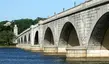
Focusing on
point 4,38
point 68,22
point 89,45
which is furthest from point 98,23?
point 4,38

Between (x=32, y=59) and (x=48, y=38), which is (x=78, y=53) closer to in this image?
(x=32, y=59)

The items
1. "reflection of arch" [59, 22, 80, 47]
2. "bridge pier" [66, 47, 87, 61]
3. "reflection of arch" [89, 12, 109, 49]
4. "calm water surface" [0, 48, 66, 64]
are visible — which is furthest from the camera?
"reflection of arch" [59, 22, 80, 47]

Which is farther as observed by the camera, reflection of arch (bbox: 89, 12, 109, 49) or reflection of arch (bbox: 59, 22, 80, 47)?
reflection of arch (bbox: 59, 22, 80, 47)

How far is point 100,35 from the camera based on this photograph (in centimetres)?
4534

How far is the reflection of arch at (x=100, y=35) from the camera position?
43300mm

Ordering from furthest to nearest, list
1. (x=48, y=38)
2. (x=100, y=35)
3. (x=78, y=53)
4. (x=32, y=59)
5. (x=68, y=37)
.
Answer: (x=48, y=38), (x=68, y=37), (x=32, y=59), (x=100, y=35), (x=78, y=53)

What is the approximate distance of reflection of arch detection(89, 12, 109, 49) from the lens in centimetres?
4330

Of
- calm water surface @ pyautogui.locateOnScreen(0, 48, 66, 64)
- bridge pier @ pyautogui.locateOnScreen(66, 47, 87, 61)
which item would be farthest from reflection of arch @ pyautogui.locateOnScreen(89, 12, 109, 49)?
calm water surface @ pyautogui.locateOnScreen(0, 48, 66, 64)

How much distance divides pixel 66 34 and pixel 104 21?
23279mm

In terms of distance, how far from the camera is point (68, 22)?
58.6 metres

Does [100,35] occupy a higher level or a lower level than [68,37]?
lower

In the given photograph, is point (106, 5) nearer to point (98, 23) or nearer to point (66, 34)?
point (98, 23)

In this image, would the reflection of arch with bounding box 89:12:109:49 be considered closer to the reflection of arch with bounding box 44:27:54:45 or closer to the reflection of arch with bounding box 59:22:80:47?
the reflection of arch with bounding box 59:22:80:47

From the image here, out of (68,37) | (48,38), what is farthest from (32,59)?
(48,38)
